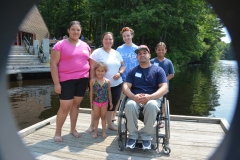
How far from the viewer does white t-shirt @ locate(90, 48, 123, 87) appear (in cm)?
297

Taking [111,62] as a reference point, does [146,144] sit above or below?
below

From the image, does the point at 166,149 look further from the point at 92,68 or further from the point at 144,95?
the point at 92,68

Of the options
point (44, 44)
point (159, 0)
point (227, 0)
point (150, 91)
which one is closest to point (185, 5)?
point (159, 0)

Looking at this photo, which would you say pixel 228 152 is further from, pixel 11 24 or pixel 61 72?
pixel 61 72

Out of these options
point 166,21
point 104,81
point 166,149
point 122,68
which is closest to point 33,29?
point 166,21

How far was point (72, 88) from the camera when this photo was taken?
277cm

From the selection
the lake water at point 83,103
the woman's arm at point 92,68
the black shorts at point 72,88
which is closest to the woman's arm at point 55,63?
the black shorts at point 72,88

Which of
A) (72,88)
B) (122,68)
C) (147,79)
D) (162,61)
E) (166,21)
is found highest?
(166,21)

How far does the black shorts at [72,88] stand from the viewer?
2734mm

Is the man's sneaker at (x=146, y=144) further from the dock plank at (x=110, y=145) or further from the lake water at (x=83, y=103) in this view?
the lake water at (x=83, y=103)

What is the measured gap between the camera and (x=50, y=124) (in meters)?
3.71

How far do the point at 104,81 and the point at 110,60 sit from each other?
0.30 metres

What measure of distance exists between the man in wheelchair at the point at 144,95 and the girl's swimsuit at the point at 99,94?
0.95ft

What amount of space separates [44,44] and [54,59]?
13350 mm
